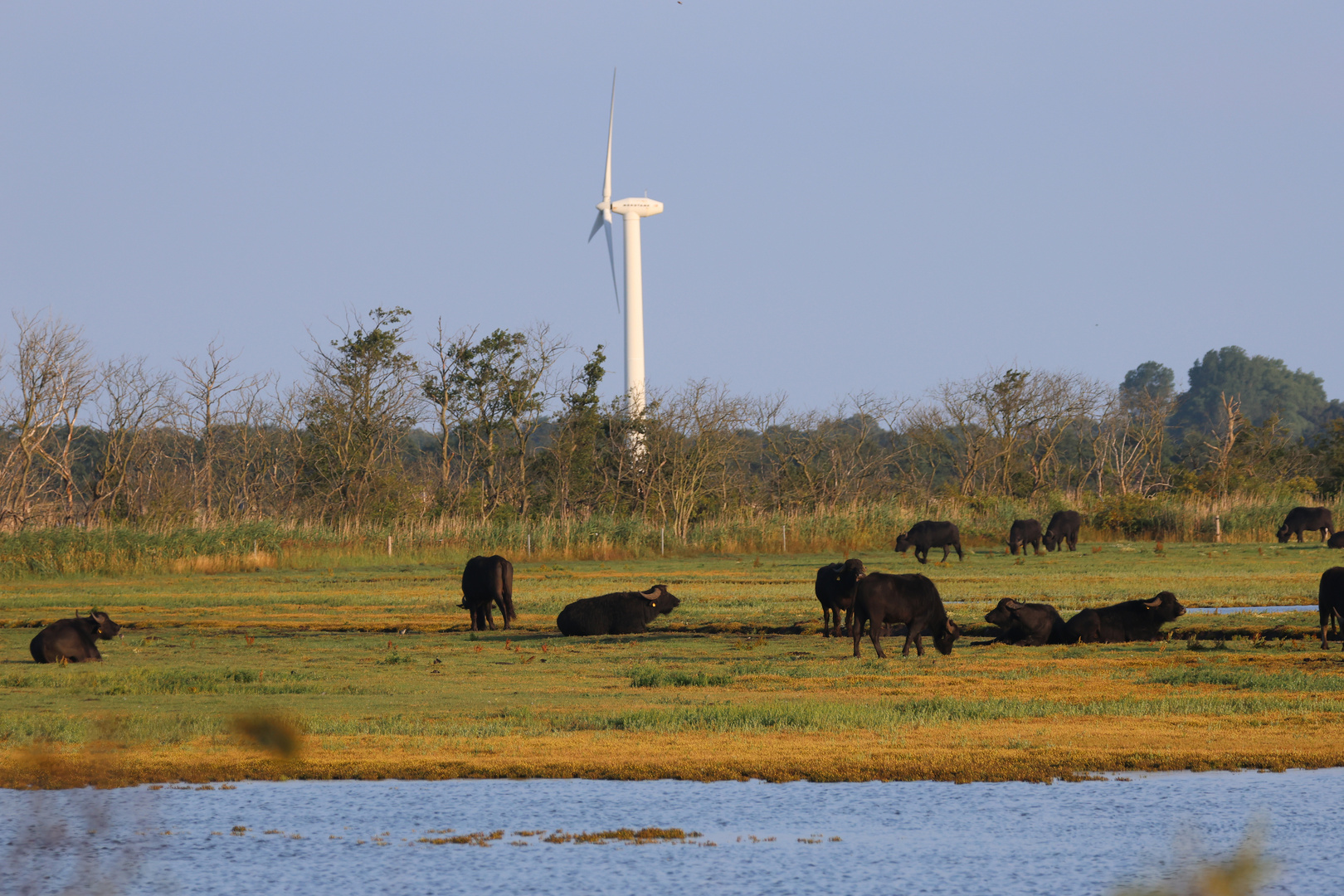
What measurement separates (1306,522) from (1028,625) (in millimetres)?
26292

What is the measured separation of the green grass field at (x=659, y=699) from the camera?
10195 mm

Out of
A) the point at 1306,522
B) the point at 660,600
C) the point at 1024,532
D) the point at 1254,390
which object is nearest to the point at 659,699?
the point at 660,600

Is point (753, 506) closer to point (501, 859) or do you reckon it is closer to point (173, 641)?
point (173, 641)

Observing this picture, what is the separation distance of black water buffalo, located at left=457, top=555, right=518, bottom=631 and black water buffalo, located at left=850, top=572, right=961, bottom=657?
6.12 metres

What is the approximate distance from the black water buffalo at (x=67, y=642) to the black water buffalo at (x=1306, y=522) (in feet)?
111

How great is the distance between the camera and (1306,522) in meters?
40.6

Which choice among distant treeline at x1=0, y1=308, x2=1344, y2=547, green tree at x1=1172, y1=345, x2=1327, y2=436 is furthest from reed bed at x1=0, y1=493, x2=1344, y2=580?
green tree at x1=1172, y1=345, x2=1327, y2=436

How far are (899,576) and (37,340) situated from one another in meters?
37.1

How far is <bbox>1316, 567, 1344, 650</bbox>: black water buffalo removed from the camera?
1628 centimetres

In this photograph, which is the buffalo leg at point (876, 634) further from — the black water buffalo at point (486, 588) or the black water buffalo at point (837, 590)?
the black water buffalo at point (486, 588)

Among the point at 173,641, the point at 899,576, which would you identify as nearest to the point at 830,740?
the point at 899,576

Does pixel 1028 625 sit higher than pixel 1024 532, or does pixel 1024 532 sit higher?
pixel 1024 532

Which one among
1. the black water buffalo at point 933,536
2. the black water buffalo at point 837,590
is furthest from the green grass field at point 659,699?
the black water buffalo at point 933,536

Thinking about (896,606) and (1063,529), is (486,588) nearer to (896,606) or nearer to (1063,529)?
(896,606)
